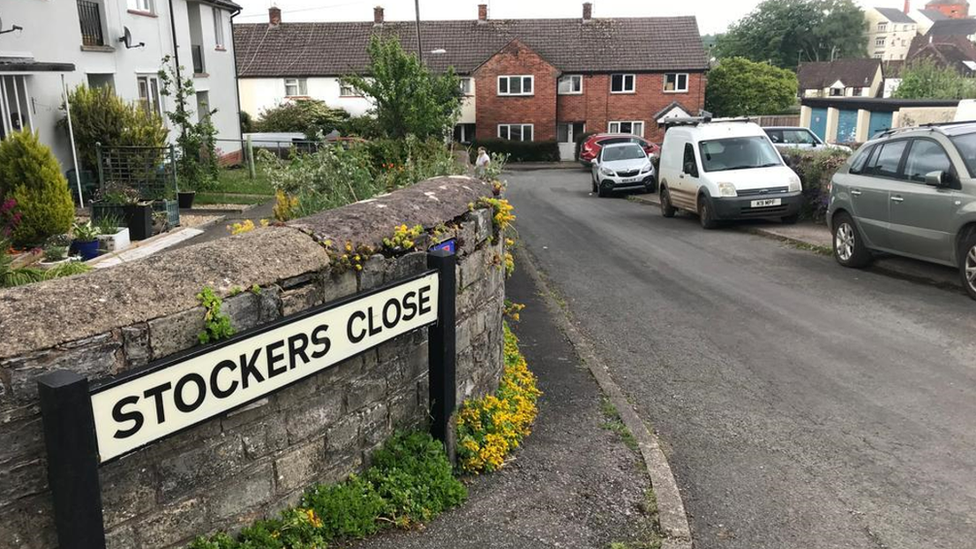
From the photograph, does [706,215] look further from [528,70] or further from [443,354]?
[528,70]

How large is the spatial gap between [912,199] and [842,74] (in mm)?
86069

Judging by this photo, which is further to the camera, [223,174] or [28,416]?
[223,174]

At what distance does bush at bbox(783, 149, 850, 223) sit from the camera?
15.7 meters

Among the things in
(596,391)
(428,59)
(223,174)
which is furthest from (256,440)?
(428,59)

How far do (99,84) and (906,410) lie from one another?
18.9 meters

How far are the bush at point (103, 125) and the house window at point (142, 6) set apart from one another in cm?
563

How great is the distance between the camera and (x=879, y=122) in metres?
24.9

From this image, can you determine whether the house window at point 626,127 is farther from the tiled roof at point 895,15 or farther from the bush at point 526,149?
the tiled roof at point 895,15

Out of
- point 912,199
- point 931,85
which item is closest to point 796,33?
point 931,85

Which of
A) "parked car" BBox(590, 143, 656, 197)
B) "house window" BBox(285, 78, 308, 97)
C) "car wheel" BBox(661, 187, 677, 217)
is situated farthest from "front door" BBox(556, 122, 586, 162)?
"car wheel" BBox(661, 187, 677, 217)

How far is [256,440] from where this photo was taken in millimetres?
3648

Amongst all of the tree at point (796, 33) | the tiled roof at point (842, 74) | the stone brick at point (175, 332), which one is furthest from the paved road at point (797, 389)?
the tree at point (796, 33)

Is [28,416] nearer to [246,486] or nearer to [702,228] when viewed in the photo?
[246,486]

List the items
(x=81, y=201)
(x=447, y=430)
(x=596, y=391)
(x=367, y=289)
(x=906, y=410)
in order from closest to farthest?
(x=367, y=289) < (x=447, y=430) < (x=906, y=410) < (x=596, y=391) < (x=81, y=201)
